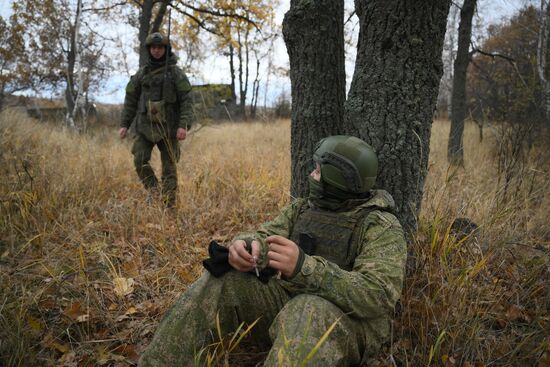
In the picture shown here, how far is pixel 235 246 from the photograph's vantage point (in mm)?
1467

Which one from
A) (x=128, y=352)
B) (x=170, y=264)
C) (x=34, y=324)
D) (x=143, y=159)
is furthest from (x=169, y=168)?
(x=128, y=352)

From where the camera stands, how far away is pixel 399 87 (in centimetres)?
194

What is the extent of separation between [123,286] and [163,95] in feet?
7.55

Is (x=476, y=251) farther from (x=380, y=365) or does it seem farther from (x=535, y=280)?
(x=380, y=365)

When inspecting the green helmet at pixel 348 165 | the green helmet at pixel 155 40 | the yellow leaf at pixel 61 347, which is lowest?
the yellow leaf at pixel 61 347

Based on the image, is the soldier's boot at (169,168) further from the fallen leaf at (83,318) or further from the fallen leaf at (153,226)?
the fallen leaf at (83,318)

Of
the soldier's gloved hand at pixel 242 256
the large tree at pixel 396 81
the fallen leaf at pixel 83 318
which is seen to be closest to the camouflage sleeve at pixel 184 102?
the large tree at pixel 396 81

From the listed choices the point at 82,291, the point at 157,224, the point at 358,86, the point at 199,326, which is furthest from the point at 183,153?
the point at 199,326

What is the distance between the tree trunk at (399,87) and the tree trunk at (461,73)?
3888 millimetres

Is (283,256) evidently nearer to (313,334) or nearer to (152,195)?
(313,334)

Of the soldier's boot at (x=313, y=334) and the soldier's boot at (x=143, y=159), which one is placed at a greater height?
the soldier's boot at (x=143, y=159)

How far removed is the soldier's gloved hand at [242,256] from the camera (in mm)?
1427

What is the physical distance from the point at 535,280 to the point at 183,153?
5255 millimetres

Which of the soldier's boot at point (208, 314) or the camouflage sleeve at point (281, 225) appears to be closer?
the soldier's boot at point (208, 314)
